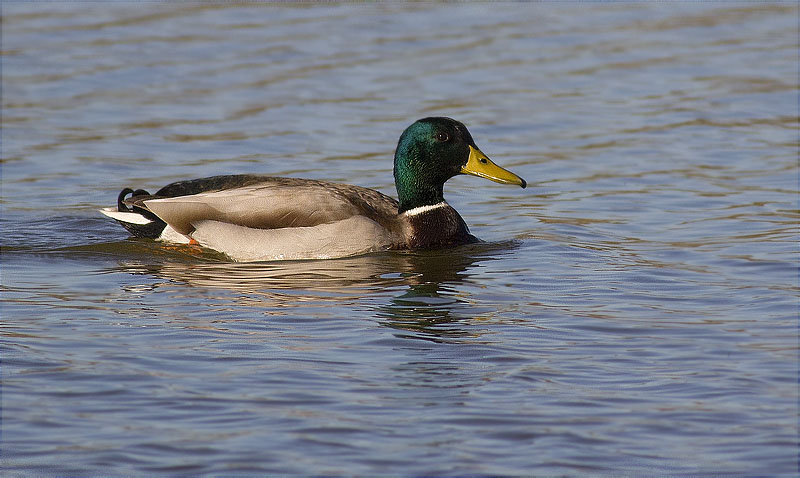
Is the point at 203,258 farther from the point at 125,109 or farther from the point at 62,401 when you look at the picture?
the point at 125,109

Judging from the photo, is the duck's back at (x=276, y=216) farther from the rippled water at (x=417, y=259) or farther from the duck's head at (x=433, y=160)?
the duck's head at (x=433, y=160)

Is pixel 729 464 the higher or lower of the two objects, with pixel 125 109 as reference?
lower

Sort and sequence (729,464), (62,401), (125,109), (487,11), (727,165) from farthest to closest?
(487,11), (125,109), (727,165), (62,401), (729,464)

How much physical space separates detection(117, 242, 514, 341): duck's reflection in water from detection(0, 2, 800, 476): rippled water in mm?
35

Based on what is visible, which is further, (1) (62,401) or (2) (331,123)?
(2) (331,123)

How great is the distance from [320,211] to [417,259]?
2.85 feet

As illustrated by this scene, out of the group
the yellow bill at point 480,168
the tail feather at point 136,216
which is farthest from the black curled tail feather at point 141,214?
the yellow bill at point 480,168

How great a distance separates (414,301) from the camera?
9.79 meters

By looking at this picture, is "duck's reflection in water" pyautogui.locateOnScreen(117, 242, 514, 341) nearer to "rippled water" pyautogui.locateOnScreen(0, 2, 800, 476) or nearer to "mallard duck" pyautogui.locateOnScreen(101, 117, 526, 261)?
"rippled water" pyautogui.locateOnScreen(0, 2, 800, 476)

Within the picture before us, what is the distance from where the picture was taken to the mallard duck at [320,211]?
Answer: 11.1 m

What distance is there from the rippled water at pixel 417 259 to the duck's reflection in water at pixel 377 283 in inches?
1.4

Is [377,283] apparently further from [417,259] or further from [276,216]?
[276,216]

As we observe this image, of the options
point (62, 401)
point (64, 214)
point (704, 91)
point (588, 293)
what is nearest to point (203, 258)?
point (64, 214)

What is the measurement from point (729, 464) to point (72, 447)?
3.11 meters
